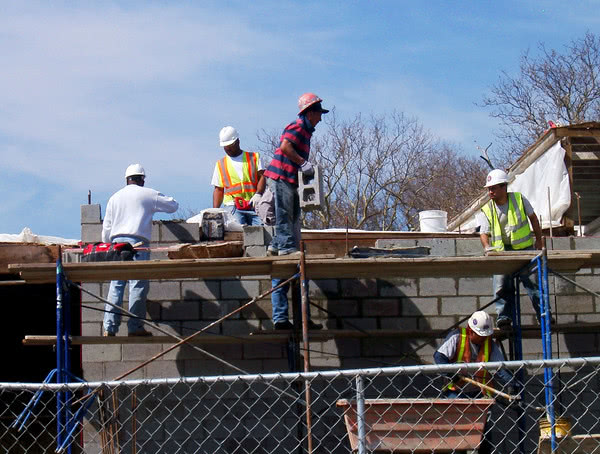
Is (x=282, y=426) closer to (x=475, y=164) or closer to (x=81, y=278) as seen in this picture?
(x=81, y=278)

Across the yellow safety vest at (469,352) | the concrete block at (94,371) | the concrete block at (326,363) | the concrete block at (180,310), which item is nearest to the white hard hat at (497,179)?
the yellow safety vest at (469,352)

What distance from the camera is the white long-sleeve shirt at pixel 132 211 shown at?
1001cm

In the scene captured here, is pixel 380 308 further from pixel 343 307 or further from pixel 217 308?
pixel 217 308

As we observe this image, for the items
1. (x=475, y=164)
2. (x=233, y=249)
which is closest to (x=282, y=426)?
(x=233, y=249)

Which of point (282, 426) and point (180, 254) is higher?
point (180, 254)

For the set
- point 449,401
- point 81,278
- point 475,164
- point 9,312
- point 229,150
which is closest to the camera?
point 449,401

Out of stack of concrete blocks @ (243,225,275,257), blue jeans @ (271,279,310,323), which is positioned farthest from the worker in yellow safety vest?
stack of concrete blocks @ (243,225,275,257)

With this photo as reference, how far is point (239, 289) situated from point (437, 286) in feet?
6.88

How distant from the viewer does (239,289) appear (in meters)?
10.7

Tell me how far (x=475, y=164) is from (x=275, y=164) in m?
25.1

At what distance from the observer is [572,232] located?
1271 cm

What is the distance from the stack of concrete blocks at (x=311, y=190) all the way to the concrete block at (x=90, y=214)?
230 centimetres

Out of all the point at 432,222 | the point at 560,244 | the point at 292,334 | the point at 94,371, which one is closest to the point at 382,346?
the point at 292,334

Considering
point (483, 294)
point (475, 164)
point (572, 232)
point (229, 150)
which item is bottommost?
point (483, 294)
